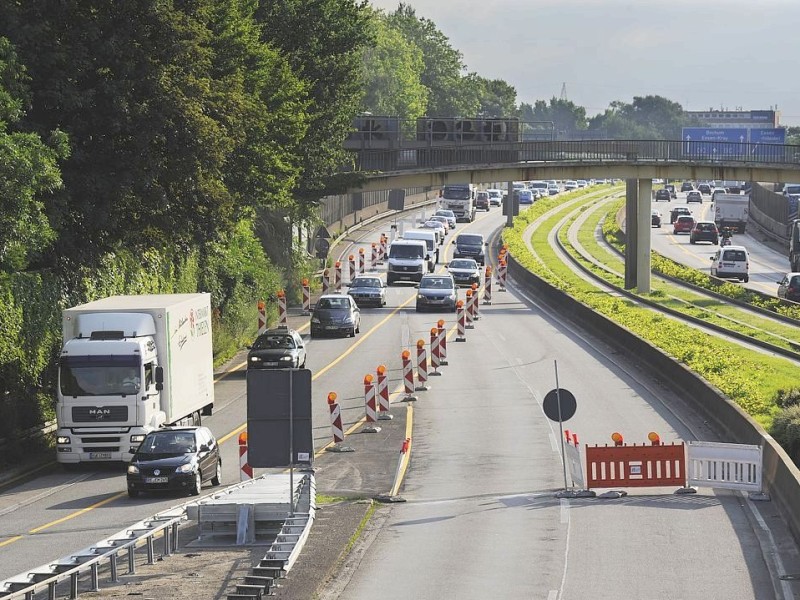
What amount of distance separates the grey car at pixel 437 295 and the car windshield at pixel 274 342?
20.7 metres

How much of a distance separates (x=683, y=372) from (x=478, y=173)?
37.8 metres

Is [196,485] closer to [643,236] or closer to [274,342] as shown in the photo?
[274,342]

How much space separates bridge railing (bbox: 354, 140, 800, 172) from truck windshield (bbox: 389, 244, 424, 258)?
165 inches

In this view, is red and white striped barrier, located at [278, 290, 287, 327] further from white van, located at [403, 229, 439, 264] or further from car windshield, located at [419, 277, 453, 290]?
white van, located at [403, 229, 439, 264]

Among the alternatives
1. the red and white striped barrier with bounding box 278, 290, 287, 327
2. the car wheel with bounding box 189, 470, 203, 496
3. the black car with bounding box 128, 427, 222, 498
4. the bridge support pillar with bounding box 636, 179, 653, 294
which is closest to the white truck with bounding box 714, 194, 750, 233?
the bridge support pillar with bounding box 636, 179, 653, 294

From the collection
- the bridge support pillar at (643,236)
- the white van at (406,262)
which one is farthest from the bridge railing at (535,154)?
the white van at (406,262)

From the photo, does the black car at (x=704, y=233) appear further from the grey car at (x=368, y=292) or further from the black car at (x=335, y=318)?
the black car at (x=335, y=318)

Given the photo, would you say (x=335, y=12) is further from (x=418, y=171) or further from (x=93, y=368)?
→ (x=93, y=368)

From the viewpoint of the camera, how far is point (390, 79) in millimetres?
178000

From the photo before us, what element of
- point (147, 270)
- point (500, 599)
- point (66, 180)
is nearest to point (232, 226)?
point (147, 270)

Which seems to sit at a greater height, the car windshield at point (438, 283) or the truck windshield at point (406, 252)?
the truck windshield at point (406, 252)

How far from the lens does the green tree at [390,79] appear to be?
175 meters

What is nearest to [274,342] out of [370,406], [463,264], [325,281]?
[370,406]

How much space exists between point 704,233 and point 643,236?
4132 centimetres
